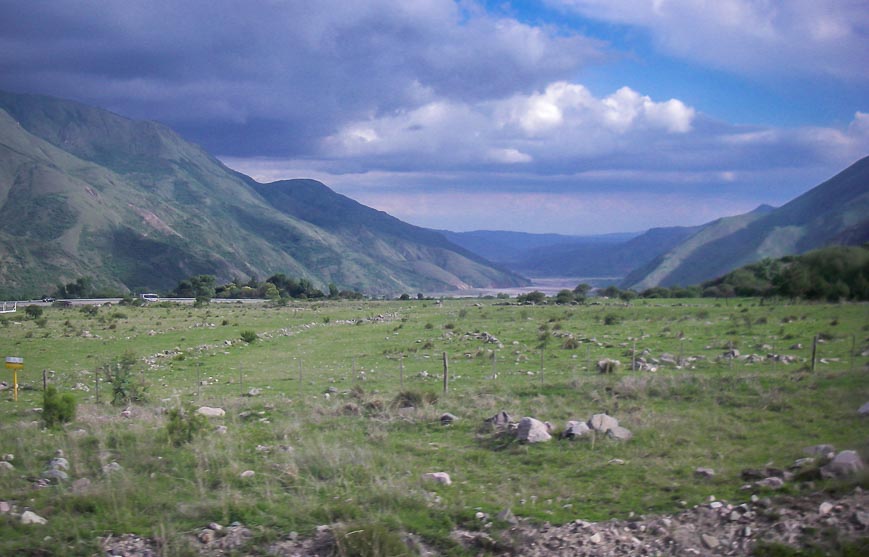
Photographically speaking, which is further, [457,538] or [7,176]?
[7,176]

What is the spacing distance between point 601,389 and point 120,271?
163m

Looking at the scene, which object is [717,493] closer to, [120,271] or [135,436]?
[135,436]

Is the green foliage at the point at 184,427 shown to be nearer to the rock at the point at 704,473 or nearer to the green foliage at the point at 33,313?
the rock at the point at 704,473

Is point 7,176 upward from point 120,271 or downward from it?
upward

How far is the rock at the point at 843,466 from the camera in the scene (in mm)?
10545

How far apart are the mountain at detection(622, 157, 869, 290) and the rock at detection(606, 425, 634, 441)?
100 metres

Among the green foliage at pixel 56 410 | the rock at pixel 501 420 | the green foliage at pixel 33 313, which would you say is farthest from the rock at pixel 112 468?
the green foliage at pixel 33 313

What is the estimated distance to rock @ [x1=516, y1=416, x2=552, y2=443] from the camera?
14180mm

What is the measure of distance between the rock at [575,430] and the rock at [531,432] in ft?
1.32

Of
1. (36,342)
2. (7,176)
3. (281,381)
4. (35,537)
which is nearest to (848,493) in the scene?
(35,537)

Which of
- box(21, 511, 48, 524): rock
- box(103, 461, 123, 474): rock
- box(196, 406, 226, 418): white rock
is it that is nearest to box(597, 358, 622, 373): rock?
box(196, 406, 226, 418): white rock

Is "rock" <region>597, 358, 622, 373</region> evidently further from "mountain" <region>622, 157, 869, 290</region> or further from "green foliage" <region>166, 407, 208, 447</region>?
"mountain" <region>622, 157, 869, 290</region>

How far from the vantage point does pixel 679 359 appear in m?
28.1

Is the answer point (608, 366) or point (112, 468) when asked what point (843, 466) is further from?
point (608, 366)
